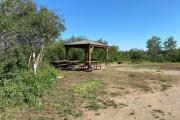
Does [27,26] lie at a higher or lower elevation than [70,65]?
higher

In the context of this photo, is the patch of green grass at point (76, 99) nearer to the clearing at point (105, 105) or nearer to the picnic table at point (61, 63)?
the clearing at point (105, 105)

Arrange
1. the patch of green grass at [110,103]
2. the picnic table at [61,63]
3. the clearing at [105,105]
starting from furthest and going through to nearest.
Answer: the picnic table at [61,63] < the patch of green grass at [110,103] < the clearing at [105,105]

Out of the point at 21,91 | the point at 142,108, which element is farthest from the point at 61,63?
the point at 142,108

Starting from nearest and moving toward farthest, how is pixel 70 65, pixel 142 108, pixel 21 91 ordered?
pixel 142 108 → pixel 21 91 → pixel 70 65

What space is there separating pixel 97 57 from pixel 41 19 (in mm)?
20458

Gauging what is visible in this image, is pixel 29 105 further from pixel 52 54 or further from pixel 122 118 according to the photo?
pixel 52 54

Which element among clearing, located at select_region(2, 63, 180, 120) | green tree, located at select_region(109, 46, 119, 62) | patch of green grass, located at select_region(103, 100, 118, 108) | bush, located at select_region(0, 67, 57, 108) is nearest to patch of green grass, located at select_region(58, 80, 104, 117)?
clearing, located at select_region(2, 63, 180, 120)

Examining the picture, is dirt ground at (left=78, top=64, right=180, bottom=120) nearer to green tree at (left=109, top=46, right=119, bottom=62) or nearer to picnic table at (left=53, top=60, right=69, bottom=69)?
picnic table at (left=53, top=60, right=69, bottom=69)

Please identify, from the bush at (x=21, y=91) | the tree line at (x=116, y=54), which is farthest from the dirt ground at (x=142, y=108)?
the tree line at (x=116, y=54)

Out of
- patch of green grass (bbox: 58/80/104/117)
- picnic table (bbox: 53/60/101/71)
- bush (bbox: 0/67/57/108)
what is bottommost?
patch of green grass (bbox: 58/80/104/117)

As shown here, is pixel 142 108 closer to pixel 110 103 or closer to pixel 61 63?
pixel 110 103

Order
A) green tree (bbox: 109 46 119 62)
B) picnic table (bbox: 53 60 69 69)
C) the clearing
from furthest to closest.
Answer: green tree (bbox: 109 46 119 62)
picnic table (bbox: 53 60 69 69)
the clearing

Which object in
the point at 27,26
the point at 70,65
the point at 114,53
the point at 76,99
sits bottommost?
the point at 76,99

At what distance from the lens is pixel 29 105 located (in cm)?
734
